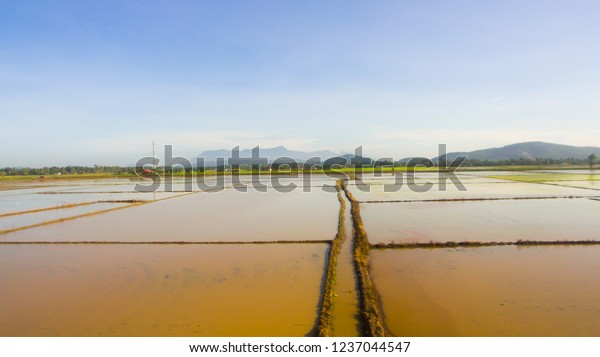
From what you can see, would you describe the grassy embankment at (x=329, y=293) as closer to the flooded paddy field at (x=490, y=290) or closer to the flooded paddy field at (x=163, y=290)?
the flooded paddy field at (x=163, y=290)

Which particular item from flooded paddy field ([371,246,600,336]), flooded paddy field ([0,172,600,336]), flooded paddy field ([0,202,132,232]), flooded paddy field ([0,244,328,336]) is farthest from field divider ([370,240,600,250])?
flooded paddy field ([0,202,132,232])

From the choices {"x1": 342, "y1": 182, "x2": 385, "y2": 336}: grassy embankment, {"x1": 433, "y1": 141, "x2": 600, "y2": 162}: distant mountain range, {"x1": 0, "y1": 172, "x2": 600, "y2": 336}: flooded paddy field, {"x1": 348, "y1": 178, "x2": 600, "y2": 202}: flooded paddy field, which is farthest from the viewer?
{"x1": 433, "y1": 141, "x2": 600, "y2": 162}: distant mountain range

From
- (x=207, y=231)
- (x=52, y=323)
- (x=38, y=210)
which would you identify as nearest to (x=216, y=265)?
(x=52, y=323)

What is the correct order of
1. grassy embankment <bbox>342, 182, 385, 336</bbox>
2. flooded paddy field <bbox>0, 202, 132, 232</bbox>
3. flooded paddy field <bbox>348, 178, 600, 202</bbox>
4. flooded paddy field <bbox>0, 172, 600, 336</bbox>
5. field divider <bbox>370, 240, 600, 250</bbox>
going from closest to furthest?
1. grassy embankment <bbox>342, 182, 385, 336</bbox>
2. flooded paddy field <bbox>0, 172, 600, 336</bbox>
3. field divider <bbox>370, 240, 600, 250</bbox>
4. flooded paddy field <bbox>0, 202, 132, 232</bbox>
5. flooded paddy field <bbox>348, 178, 600, 202</bbox>

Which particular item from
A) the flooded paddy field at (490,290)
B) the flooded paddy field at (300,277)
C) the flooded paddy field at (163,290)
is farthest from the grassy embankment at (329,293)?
the flooded paddy field at (490,290)

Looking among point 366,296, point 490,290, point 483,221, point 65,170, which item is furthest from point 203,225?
point 65,170

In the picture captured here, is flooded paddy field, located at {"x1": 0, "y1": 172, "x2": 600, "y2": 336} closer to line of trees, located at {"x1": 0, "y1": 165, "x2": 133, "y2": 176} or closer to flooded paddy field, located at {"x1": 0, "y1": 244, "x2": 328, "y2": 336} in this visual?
flooded paddy field, located at {"x1": 0, "y1": 244, "x2": 328, "y2": 336}
